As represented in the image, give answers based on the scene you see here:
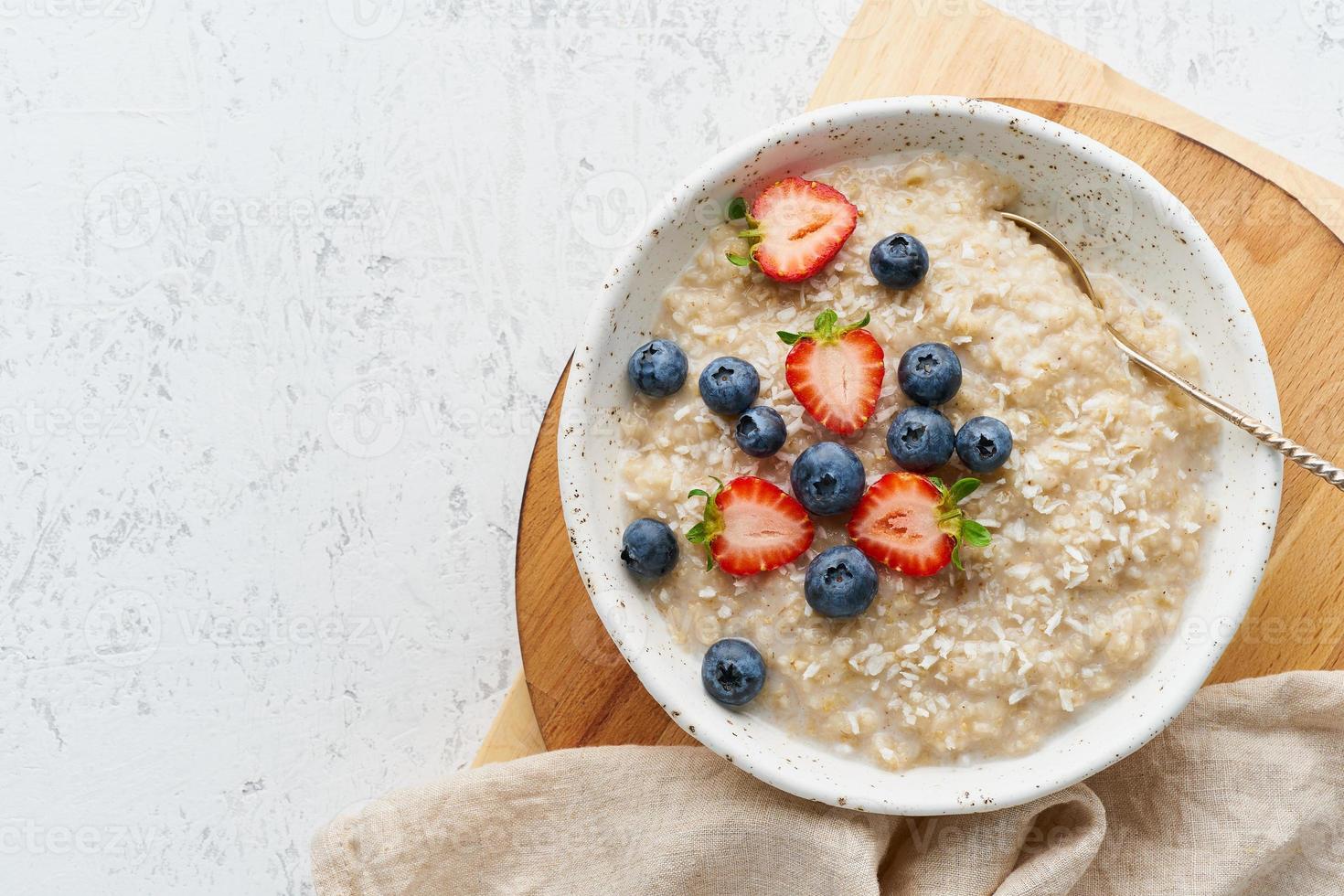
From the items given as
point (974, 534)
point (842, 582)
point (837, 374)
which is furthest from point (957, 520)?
point (837, 374)

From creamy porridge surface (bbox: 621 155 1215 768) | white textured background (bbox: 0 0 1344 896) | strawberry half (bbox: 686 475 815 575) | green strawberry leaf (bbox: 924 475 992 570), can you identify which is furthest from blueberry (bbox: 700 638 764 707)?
white textured background (bbox: 0 0 1344 896)

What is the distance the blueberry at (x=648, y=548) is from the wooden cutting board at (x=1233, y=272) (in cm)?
38

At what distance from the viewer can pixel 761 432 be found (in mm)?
2271

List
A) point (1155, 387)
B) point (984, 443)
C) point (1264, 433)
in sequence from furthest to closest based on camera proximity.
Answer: point (1155, 387)
point (1264, 433)
point (984, 443)

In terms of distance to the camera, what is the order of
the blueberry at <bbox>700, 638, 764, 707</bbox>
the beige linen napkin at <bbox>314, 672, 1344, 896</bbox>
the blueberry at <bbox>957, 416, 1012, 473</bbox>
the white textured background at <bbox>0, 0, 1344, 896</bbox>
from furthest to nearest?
the white textured background at <bbox>0, 0, 1344, 896</bbox> → the beige linen napkin at <bbox>314, 672, 1344, 896</bbox> → the blueberry at <bbox>700, 638, 764, 707</bbox> → the blueberry at <bbox>957, 416, 1012, 473</bbox>

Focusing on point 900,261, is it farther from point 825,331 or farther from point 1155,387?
point 1155,387

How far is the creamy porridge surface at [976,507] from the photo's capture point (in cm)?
229

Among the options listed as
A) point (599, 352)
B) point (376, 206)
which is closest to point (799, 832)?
point (599, 352)

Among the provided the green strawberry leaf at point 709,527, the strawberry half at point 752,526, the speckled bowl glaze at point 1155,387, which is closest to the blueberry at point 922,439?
the strawberry half at point 752,526

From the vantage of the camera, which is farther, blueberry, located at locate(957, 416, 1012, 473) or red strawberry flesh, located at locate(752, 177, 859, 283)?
red strawberry flesh, located at locate(752, 177, 859, 283)

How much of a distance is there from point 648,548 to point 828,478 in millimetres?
409

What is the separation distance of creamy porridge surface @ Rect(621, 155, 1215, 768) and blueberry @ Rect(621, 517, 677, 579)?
0.05 metres

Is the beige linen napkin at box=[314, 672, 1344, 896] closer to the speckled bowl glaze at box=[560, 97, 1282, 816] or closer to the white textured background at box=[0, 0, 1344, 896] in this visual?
the speckled bowl glaze at box=[560, 97, 1282, 816]

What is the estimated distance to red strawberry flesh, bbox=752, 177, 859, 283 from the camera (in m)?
2.38
